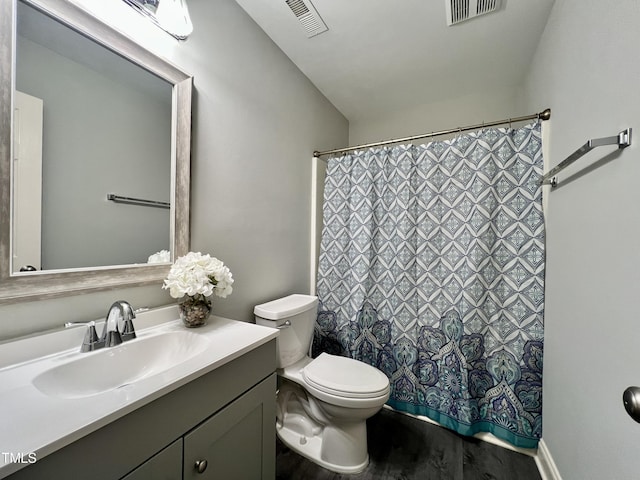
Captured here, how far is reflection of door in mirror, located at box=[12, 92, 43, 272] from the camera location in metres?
0.72

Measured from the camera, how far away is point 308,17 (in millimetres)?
1433

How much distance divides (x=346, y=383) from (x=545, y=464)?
1.06 m

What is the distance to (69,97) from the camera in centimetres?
84

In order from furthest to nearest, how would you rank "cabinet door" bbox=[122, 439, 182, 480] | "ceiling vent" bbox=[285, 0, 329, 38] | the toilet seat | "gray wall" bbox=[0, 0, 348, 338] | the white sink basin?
"ceiling vent" bbox=[285, 0, 329, 38] < the toilet seat < "gray wall" bbox=[0, 0, 348, 338] < the white sink basin < "cabinet door" bbox=[122, 439, 182, 480]

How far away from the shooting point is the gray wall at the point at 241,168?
1084 mm

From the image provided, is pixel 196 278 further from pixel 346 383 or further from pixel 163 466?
pixel 346 383

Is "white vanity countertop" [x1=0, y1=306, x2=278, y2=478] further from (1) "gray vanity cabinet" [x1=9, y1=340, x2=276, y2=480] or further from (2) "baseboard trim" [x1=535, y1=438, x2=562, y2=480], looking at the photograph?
(2) "baseboard trim" [x1=535, y1=438, x2=562, y2=480]

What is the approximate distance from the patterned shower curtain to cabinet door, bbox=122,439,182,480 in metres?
1.35

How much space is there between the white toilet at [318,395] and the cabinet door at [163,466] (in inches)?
28.5

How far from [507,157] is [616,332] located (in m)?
1.06

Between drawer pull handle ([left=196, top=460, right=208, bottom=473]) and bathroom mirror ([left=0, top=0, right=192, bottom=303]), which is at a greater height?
bathroom mirror ([left=0, top=0, right=192, bottom=303])

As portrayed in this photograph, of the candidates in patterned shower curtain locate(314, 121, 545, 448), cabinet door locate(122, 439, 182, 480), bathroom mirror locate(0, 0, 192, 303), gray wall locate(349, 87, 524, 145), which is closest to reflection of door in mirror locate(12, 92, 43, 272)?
bathroom mirror locate(0, 0, 192, 303)

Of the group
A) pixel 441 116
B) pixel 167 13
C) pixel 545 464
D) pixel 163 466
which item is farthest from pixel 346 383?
pixel 441 116

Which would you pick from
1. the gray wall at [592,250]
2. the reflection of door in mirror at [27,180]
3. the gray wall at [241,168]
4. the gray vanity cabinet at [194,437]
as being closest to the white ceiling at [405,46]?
the gray wall at [241,168]
